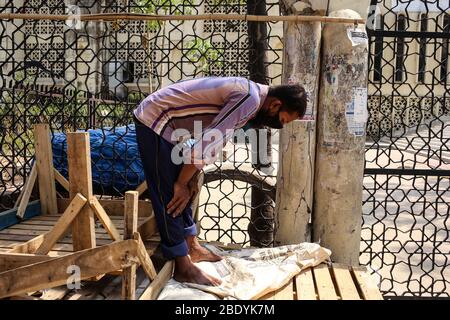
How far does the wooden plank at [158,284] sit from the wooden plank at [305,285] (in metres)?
0.80

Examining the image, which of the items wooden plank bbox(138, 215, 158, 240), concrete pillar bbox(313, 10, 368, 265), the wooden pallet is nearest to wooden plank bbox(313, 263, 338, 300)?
the wooden pallet

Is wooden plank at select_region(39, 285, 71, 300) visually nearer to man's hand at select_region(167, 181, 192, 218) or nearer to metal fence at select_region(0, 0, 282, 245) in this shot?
man's hand at select_region(167, 181, 192, 218)

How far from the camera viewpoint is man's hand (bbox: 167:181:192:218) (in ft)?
9.59

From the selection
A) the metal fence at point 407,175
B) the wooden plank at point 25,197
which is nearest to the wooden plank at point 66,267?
the wooden plank at point 25,197

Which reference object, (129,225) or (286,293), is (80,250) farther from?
(286,293)

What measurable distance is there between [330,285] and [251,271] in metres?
0.50

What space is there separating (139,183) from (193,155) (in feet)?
5.71

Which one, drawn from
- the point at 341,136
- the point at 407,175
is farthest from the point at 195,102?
the point at 407,175

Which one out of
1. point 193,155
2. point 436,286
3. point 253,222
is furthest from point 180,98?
point 436,286

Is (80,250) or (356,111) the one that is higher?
(356,111)

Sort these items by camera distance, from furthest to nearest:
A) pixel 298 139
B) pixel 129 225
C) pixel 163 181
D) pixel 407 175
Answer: pixel 407 175, pixel 298 139, pixel 163 181, pixel 129 225

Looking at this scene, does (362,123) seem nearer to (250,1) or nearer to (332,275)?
(332,275)

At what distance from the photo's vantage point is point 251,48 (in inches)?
168

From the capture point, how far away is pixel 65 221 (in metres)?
2.83
